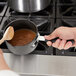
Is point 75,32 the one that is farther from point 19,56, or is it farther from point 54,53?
point 19,56

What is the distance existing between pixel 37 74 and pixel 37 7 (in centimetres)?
38

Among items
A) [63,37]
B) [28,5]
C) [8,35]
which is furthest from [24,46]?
[28,5]

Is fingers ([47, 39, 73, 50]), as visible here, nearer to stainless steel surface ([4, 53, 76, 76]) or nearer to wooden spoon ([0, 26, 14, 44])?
stainless steel surface ([4, 53, 76, 76])

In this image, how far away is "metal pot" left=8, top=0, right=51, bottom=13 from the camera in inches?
39.0

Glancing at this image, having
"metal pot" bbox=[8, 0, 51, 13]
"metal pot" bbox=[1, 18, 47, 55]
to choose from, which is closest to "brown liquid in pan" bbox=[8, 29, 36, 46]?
"metal pot" bbox=[1, 18, 47, 55]

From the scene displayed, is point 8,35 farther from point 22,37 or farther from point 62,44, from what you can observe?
point 62,44

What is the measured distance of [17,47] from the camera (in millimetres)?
763

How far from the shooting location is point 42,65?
828 millimetres

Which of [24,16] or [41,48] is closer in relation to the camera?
[41,48]

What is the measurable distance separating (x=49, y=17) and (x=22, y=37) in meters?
0.25

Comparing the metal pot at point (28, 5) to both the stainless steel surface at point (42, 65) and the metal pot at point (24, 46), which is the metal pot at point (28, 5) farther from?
the stainless steel surface at point (42, 65)

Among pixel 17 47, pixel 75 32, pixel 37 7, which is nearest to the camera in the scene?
pixel 17 47

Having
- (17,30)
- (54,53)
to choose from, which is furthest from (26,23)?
(54,53)

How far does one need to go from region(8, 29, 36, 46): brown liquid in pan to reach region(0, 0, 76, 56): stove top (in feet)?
0.26
